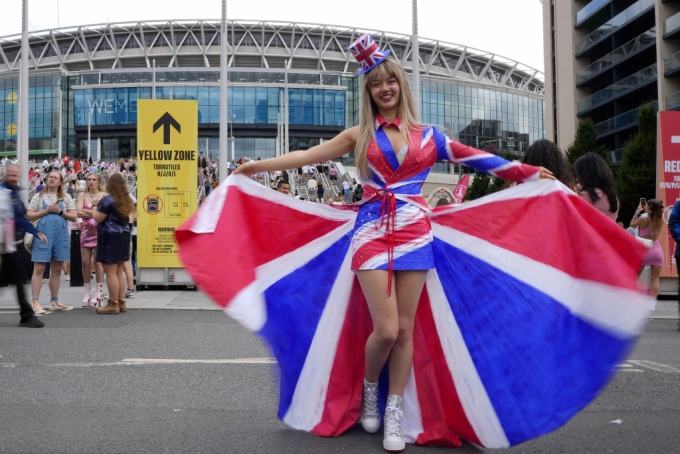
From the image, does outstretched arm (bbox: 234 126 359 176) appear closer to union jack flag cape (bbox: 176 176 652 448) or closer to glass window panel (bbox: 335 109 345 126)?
union jack flag cape (bbox: 176 176 652 448)

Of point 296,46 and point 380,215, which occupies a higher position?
point 296,46

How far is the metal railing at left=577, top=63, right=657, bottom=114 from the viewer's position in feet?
134

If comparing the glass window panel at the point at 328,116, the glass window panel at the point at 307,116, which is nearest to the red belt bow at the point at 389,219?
the glass window panel at the point at 307,116

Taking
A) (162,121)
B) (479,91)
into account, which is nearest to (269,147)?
(479,91)

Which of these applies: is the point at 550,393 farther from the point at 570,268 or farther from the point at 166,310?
the point at 166,310

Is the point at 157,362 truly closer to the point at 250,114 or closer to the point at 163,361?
the point at 163,361

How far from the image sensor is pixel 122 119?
81.6 metres

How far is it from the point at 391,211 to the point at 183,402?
1.82 metres

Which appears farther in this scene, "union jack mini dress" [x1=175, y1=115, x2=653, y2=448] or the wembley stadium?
the wembley stadium

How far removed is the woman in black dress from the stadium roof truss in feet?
267

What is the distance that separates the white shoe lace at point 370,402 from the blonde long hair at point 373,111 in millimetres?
1045

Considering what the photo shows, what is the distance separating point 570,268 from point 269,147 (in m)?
81.9

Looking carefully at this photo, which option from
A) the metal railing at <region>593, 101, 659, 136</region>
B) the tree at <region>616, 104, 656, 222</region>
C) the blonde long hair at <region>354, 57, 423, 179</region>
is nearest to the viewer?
the blonde long hair at <region>354, 57, 423, 179</region>

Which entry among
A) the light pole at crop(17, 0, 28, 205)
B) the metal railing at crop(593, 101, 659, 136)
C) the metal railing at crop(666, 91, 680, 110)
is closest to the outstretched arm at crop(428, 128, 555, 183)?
the light pole at crop(17, 0, 28, 205)
